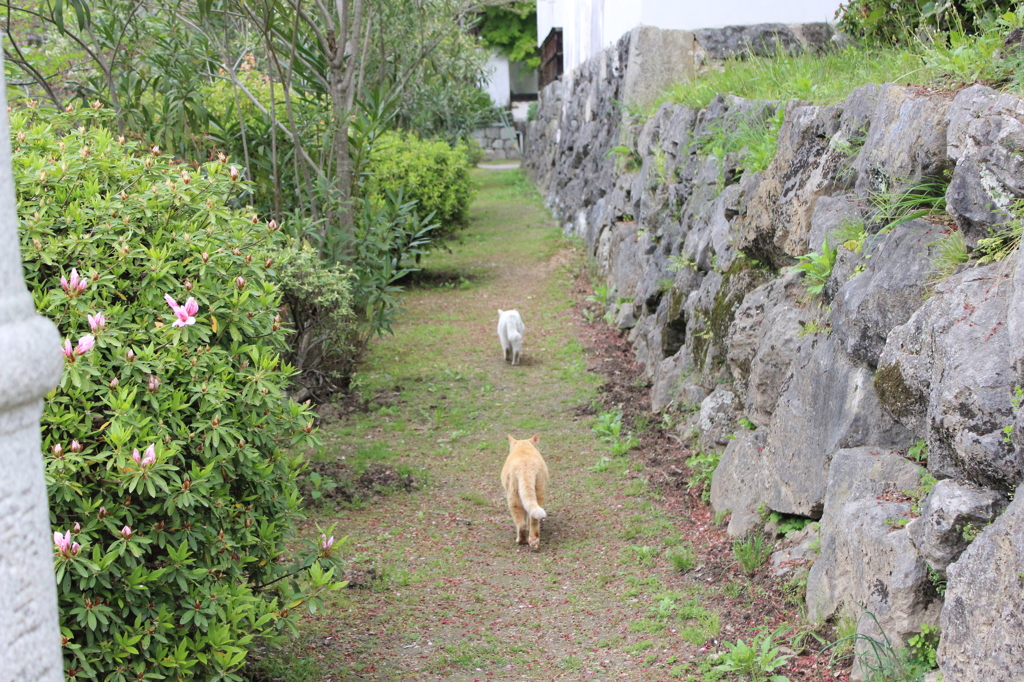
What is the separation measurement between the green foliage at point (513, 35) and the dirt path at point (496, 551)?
2698cm

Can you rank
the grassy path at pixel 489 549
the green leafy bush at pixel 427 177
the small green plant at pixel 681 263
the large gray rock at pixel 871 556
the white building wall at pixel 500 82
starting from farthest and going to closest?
1. the white building wall at pixel 500 82
2. the green leafy bush at pixel 427 177
3. the small green plant at pixel 681 263
4. the grassy path at pixel 489 549
5. the large gray rock at pixel 871 556

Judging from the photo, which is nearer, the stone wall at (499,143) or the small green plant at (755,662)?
the small green plant at (755,662)

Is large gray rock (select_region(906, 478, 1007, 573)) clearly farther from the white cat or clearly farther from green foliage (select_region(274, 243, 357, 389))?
the white cat

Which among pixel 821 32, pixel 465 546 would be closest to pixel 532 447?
pixel 465 546

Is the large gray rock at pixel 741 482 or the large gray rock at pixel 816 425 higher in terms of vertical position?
the large gray rock at pixel 816 425

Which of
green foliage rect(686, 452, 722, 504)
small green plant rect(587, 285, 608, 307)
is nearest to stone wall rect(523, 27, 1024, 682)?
green foliage rect(686, 452, 722, 504)

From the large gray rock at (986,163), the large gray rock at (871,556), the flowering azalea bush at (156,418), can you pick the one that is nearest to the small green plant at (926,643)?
the large gray rock at (871,556)

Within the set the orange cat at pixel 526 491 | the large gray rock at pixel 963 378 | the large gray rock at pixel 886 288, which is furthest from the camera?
the orange cat at pixel 526 491

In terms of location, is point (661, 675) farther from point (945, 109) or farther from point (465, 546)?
point (945, 109)

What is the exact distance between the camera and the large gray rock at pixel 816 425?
4.43 metres

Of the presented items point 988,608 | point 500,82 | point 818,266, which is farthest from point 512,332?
point 500,82

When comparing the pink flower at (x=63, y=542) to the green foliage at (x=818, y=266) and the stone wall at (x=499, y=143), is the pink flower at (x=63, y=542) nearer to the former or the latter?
the green foliage at (x=818, y=266)

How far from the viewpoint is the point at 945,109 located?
4.48 m

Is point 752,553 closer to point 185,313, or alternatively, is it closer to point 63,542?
point 185,313
